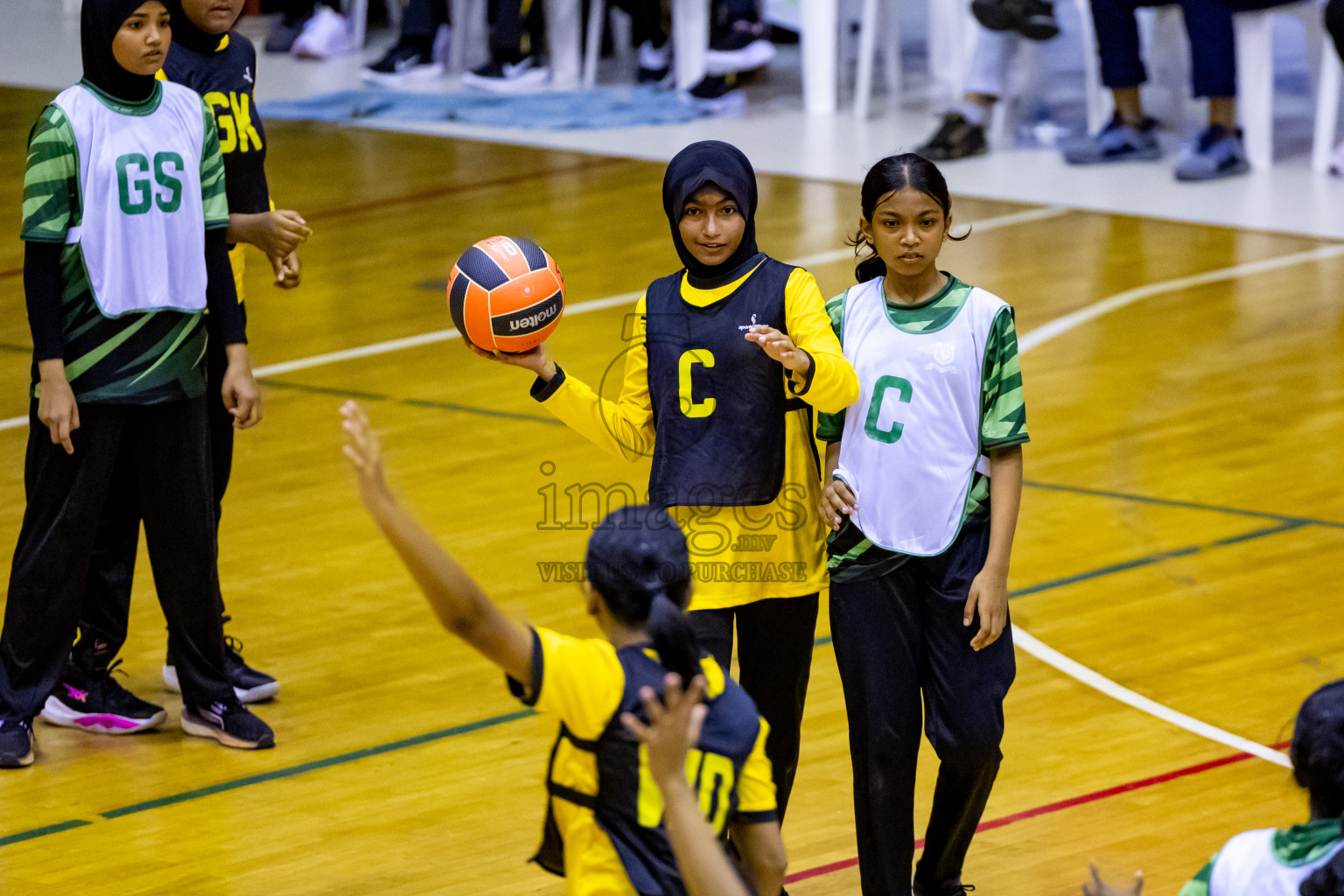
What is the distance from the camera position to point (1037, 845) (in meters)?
3.97

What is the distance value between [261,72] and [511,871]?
11.5 metres

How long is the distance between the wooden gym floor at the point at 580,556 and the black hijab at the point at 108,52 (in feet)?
4.93

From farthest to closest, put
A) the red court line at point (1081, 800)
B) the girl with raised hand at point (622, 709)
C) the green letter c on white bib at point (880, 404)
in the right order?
1. the red court line at point (1081, 800)
2. the green letter c on white bib at point (880, 404)
3. the girl with raised hand at point (622, 709)

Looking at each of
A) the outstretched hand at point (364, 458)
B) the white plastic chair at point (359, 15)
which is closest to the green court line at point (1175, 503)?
Result: the outstretched hand at point (364, 458)

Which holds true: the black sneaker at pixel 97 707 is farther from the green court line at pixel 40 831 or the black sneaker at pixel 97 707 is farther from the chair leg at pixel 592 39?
the chair leg at pixel 592 39

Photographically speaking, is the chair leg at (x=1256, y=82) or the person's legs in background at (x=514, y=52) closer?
the chair leg at (x=1256, y=82)

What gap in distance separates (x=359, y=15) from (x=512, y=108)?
2.78 meters

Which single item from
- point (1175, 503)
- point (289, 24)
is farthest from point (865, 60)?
point (1175, 503)

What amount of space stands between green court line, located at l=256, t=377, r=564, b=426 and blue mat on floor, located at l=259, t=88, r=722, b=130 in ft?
17.2

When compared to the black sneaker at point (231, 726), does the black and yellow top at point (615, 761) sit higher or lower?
higher

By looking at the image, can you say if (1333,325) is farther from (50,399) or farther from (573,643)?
(573,643)

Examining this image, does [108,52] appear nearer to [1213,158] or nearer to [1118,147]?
[1213,158]

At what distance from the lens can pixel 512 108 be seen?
42.0ft

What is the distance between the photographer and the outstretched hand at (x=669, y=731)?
2352 millimetres
